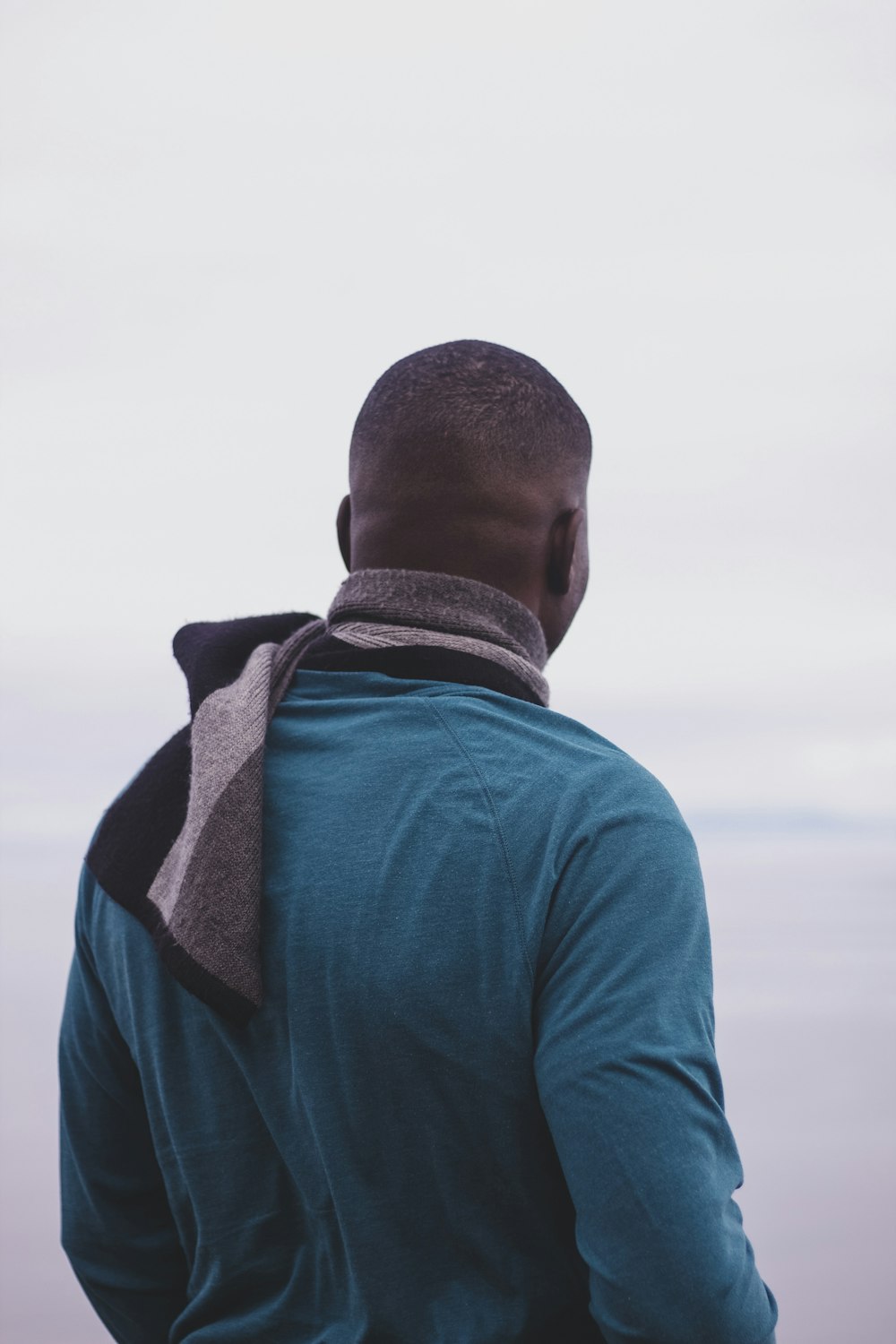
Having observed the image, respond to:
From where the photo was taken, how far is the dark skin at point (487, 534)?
48.1 inches

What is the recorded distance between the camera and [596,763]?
1.05 meters

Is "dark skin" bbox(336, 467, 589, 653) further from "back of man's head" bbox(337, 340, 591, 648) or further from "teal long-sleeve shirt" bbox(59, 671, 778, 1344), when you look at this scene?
"teal long-sleeve shirt" bbox(59, 671, 778, 1344)

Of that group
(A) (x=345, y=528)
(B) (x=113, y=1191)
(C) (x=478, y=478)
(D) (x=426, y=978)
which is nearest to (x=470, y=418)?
(C) (x=478, y=478)

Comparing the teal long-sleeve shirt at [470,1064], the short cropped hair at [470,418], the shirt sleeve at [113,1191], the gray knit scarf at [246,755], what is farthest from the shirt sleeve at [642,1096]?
the shirt sleeve at [113,1191]

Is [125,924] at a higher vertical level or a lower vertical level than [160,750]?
lower

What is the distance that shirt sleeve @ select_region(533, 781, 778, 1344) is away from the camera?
0.93 metres

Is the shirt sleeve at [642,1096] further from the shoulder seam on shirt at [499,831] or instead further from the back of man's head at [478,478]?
the back of man's head at [478,478]

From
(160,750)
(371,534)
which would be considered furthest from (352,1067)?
(371,534)

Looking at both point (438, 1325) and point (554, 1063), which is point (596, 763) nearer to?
point (554, 1063)

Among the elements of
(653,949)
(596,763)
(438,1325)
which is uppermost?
(596,763)

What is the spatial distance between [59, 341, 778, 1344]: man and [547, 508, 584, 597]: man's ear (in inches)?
1.4

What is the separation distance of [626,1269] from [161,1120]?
0.45 m

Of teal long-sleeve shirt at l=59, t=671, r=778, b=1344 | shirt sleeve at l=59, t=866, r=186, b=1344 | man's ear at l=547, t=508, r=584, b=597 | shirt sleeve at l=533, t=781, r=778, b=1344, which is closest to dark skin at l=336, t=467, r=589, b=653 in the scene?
man's ear at l=547, t=508, r=584, b=597

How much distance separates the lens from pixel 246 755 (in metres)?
1.10
